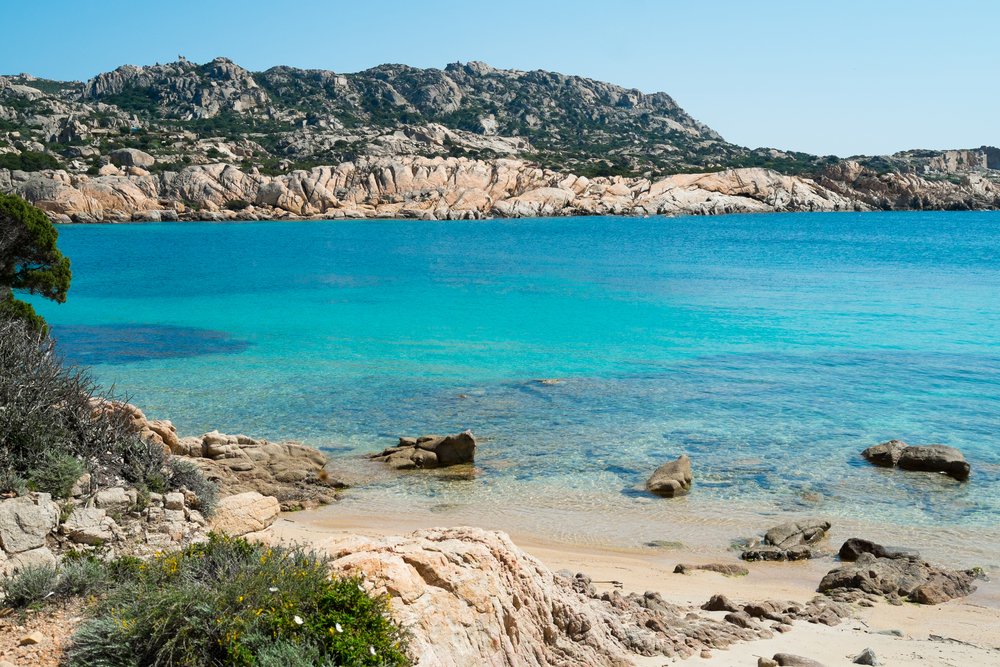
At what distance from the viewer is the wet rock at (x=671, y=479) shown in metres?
14.0

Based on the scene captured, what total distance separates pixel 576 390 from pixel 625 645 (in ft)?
45.9

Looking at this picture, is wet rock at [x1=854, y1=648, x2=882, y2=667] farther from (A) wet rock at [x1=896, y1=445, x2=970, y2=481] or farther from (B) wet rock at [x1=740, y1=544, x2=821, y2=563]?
(A) wet rock at [x1=896, y1=445, x2=970, y2=481]

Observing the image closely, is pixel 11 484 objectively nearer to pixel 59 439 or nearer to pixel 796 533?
pixel 59 439

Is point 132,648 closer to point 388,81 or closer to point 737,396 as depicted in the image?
point 737,396

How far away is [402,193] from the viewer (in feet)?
370

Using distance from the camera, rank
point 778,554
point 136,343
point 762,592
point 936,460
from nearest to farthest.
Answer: point 762,592 → point 778,554 → point 936,460 → point 136,343

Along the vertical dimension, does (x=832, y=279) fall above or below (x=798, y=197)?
below

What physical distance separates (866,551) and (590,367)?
43.5 ft

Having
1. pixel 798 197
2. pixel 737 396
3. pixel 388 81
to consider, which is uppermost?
pixel 388 81

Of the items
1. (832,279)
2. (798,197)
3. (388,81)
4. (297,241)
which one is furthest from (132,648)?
(388,81)

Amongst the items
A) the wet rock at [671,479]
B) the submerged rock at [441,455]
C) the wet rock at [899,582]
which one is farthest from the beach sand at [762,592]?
the submerged rock at [441,455]

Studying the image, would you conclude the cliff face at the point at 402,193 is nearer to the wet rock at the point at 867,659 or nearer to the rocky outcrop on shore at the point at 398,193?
the rocky outcrop on shore at the point at 398,193

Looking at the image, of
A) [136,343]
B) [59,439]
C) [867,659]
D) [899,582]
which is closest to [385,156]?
[136,343]

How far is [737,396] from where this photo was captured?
67.5 ft
